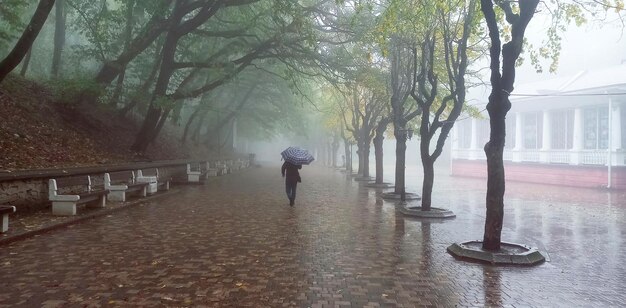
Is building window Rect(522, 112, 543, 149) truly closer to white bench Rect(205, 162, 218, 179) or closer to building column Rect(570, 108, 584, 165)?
building column Rect(570, 108, 584, 165)

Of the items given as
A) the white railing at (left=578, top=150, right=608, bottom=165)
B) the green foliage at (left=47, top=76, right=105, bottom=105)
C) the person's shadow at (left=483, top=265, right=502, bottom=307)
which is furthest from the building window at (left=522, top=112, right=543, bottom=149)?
the person's shadow at (left=483, top=265, right=502, bottom=307)

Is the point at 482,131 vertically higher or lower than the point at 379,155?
higher

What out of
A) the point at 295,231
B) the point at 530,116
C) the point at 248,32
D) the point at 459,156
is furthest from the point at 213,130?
the point at 295,231

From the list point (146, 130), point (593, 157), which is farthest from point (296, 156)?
point (593, 157)

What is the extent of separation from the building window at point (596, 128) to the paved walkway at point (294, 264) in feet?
55.4

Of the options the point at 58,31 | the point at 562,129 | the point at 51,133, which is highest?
the point at 58,31

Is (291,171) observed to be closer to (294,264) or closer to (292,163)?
(292,163)

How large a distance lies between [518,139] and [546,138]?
3.06m

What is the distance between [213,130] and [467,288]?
106 ft

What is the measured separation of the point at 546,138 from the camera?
2947cm

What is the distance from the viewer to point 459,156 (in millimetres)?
39531

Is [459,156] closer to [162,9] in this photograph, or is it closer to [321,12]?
[321,12]

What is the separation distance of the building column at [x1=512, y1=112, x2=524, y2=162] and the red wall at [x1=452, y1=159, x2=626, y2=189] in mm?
560

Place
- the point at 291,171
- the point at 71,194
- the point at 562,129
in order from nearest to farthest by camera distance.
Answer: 1. the point at 71,194
2. the point at 291,171
3. the point at 562,129
